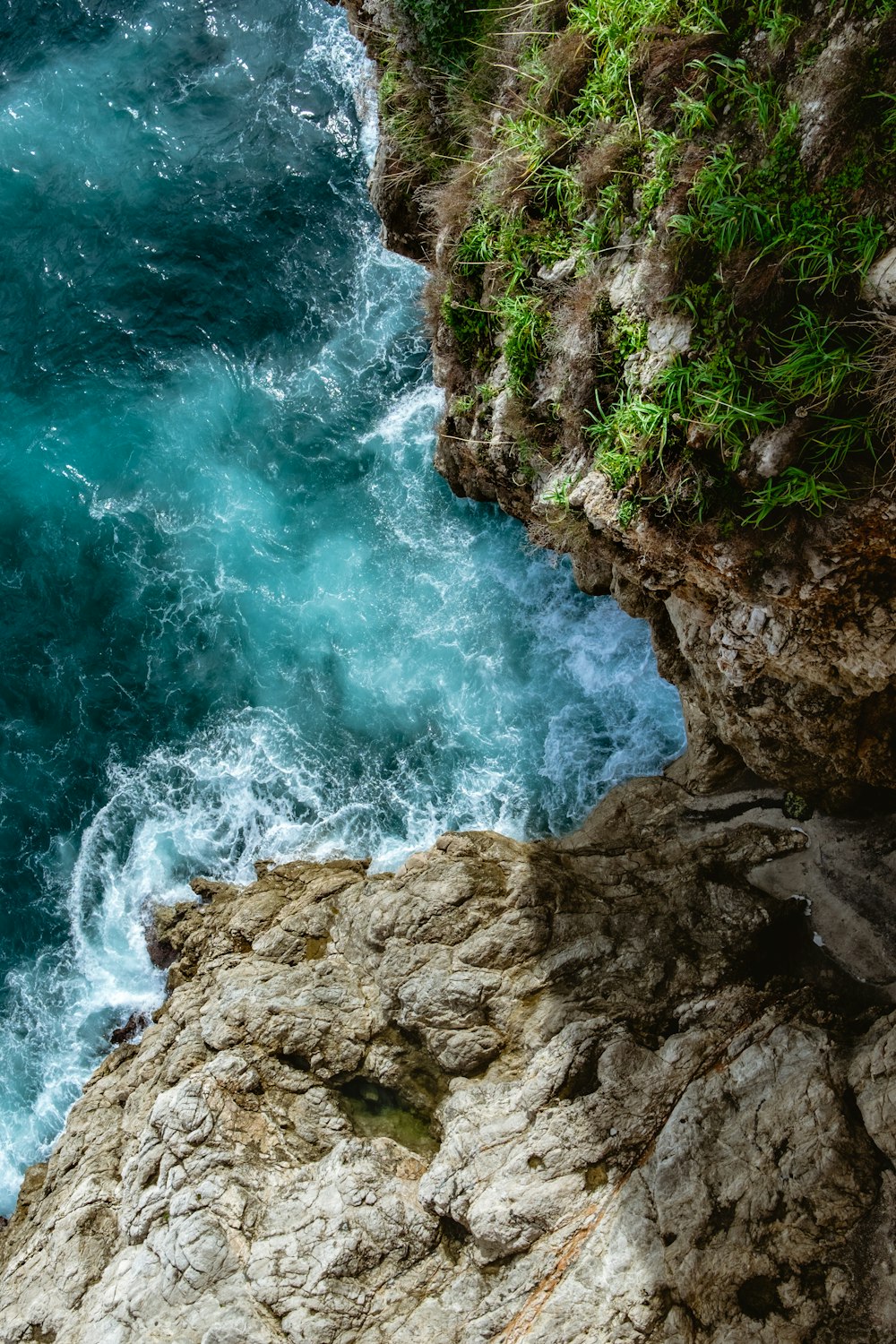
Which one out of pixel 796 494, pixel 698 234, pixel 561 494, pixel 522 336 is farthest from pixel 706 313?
pixel 522 336

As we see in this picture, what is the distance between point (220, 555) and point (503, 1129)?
1264 centimetres

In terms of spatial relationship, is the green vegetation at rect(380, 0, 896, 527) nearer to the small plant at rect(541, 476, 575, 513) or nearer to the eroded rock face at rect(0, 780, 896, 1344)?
the small plant at rect(541, 476, 575, 513)

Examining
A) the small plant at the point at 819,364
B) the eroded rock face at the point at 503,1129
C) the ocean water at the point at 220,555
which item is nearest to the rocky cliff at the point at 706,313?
the small plant at the point at 819,364

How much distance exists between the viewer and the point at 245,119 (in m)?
19.2

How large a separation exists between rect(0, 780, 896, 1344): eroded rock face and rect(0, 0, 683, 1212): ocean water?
347cm

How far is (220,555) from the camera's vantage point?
17.7m

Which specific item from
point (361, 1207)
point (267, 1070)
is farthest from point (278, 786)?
point (361, 1207)

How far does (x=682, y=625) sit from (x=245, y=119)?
680 inches

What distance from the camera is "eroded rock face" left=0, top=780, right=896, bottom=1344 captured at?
28.2ft

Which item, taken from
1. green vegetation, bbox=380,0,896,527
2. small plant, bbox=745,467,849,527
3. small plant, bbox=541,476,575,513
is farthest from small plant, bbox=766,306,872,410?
small plant, bbox=541,476,575,513

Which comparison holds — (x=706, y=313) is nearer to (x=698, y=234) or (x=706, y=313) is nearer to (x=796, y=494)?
(x=698, y=234)

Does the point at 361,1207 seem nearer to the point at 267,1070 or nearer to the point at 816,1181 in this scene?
the point at 267,1070

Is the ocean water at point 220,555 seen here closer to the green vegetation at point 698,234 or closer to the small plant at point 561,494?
the small plant at point 561,494

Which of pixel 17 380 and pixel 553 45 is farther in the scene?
pixel 17 380
